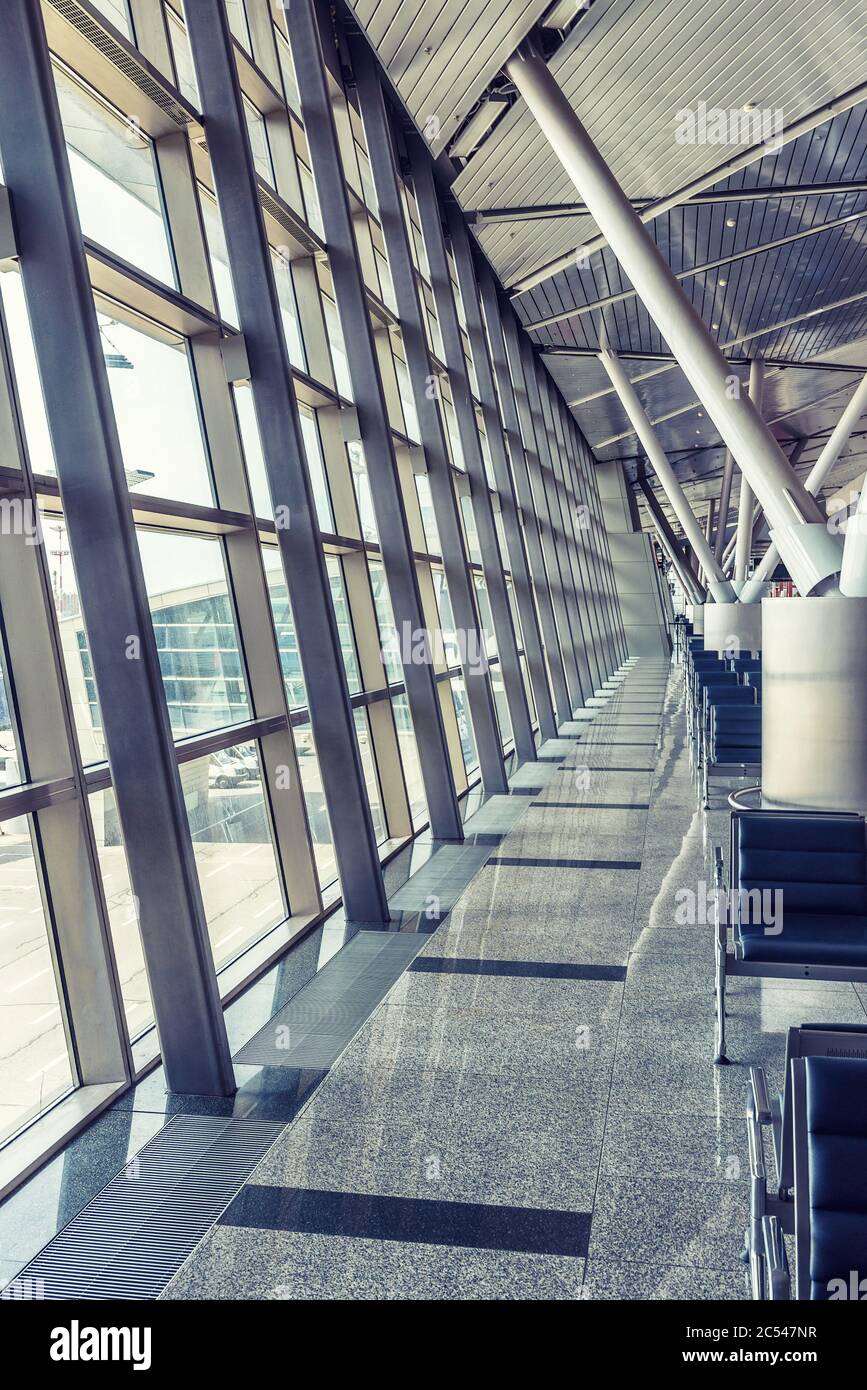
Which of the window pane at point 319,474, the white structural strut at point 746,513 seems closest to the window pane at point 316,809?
the window pane at point 319,474

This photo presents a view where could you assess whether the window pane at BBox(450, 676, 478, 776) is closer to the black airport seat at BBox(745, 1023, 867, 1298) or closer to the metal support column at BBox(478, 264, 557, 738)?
the metal support column at BBox(478, 264, 557, 738)

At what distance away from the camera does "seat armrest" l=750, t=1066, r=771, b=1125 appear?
292 centimetres

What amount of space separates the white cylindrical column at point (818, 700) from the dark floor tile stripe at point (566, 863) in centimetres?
139

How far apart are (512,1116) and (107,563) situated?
2.88 meters

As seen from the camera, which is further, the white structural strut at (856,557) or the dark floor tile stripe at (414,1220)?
the white structural strut at (856,557)

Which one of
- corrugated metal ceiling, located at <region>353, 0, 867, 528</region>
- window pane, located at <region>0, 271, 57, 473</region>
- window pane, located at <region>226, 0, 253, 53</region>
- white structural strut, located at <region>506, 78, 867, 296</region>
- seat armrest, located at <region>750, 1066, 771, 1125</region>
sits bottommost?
seat armrest, located at <region>750, 1066, 771, 1125</region>

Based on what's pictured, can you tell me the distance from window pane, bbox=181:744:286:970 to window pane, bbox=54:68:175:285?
3105 mm

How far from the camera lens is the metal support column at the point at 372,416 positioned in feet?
26.6

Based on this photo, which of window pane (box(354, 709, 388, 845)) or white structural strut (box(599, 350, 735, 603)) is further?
white structural strut (box(599, 350, 735, 603))

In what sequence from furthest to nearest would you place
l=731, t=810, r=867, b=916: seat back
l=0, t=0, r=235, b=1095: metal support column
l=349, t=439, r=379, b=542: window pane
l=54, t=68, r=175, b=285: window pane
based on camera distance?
1. l=349, t=439, r=379, b=542: window pane
2. l=54, t=68, r=175, b=285: window pane
3. l=731, t=810, r=867, b=916: seat back
4. l=0, t=0, r=235, b=1095: metal support column

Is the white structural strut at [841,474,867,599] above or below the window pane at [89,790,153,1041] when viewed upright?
above

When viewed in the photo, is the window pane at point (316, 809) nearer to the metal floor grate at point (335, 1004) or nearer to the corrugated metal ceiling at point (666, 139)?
the metal floor grate at point (335, 1004)

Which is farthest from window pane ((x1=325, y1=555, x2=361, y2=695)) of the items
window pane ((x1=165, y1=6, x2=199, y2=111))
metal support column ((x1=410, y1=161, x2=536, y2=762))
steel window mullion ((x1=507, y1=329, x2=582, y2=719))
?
steel window mullion ((x1=507, y1=329, x2=582, y2=719))
